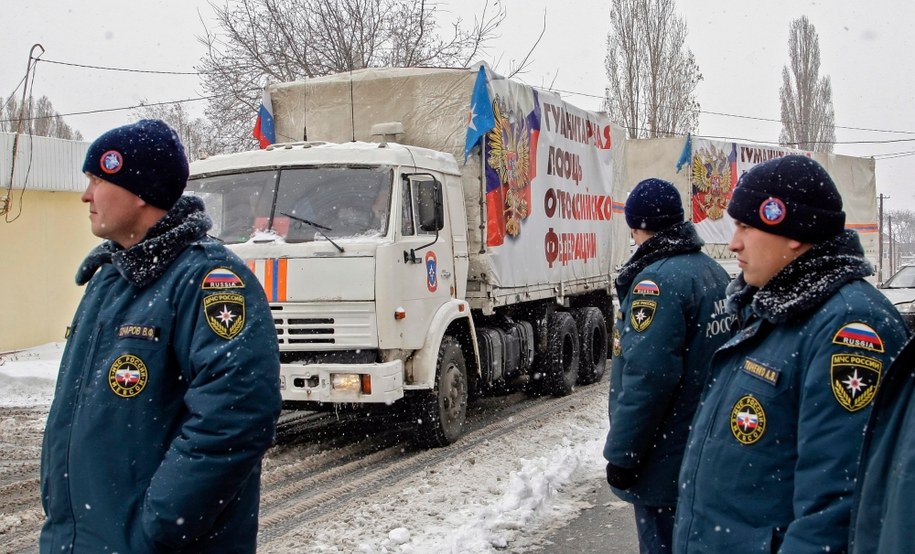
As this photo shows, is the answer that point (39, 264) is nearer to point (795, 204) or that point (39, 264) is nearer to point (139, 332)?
point (139, 332)

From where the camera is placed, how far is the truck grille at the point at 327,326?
25.2 feet

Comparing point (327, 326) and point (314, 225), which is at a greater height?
point (314, 225)

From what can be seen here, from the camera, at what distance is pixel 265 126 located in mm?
10109

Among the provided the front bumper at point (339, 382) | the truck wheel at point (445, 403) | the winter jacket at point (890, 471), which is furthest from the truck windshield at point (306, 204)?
the winter jacket at point (890, 471)

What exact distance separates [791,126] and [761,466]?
163ft

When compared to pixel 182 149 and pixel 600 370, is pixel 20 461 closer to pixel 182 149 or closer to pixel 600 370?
pixel 182 149

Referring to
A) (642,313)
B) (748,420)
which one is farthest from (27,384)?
(748,420)

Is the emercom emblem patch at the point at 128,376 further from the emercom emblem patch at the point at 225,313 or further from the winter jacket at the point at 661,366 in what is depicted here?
A: the winter jacket at the point at 661,366

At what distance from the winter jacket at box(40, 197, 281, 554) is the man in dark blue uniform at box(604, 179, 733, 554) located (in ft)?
A: 5.20

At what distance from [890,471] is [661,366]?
1955 mm

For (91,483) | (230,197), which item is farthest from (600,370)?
(91,483)

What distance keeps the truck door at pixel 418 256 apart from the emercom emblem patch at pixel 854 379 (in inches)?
227

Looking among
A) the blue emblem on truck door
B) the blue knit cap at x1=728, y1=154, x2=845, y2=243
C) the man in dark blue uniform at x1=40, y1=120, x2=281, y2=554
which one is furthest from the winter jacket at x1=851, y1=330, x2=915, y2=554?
the blue emblem on truck door

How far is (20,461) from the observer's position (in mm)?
8328
